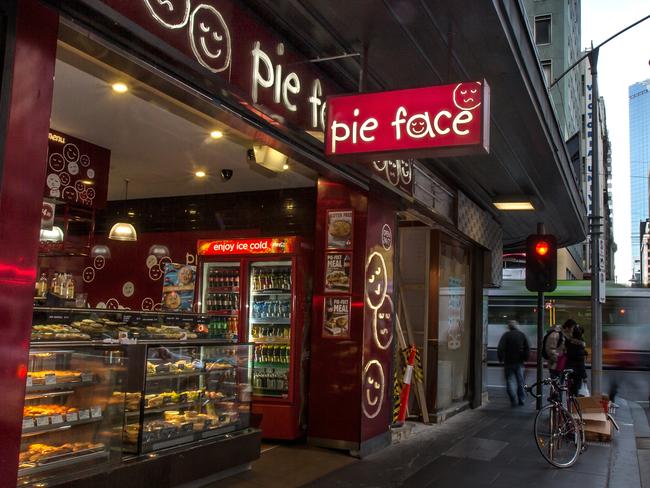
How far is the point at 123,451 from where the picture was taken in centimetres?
507

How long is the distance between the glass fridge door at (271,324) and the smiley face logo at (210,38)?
13.3 feet

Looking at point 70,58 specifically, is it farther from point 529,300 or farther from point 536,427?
point 529,300

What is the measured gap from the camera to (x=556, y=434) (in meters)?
7.37

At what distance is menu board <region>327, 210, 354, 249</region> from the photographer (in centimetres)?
766

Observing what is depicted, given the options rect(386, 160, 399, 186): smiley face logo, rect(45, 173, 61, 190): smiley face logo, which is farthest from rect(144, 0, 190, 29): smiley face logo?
rect(45, 173, 61, 190): smiley face logo

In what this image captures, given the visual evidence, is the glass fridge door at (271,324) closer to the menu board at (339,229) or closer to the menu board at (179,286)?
the menu board at (339,229)

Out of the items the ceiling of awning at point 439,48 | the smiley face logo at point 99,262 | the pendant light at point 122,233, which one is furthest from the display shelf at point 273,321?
the smiley face logo at point 99,262

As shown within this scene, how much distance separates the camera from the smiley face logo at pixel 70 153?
7613 mm

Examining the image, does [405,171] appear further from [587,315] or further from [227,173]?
[587,315]

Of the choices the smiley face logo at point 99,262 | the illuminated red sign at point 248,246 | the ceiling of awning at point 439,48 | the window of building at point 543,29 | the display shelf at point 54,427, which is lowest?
the display shelf at point 54,427

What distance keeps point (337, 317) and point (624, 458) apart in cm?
397

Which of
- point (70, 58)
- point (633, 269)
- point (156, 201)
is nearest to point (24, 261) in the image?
point (70, 58)

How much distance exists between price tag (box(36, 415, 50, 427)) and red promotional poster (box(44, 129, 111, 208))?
11.6ft

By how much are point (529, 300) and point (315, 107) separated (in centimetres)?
1472
